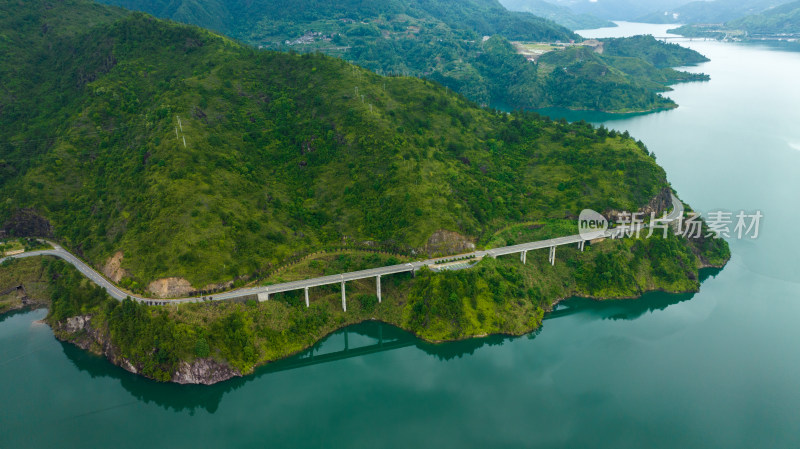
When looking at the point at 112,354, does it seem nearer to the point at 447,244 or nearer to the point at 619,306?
the point at 447,244

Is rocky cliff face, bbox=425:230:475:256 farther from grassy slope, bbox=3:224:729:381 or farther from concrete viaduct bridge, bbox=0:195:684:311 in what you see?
grassy slope, bbox=3:224:729:381

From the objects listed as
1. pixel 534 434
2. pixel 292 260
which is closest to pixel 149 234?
pixel 292 260

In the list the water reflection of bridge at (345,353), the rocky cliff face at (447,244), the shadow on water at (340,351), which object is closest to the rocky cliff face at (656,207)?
the shadow on water at (340,351)

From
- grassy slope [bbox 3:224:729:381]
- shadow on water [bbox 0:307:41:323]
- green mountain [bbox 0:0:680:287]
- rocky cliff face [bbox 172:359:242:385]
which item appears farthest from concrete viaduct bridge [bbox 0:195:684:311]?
shadow on water [bbox 0:307:41:323]

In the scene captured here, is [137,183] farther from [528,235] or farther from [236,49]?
[528,235]

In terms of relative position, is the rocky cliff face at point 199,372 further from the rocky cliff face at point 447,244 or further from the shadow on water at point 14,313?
the rocky cliff face at point 447,244

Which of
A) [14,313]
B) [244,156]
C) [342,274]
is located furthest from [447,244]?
[14,313]
